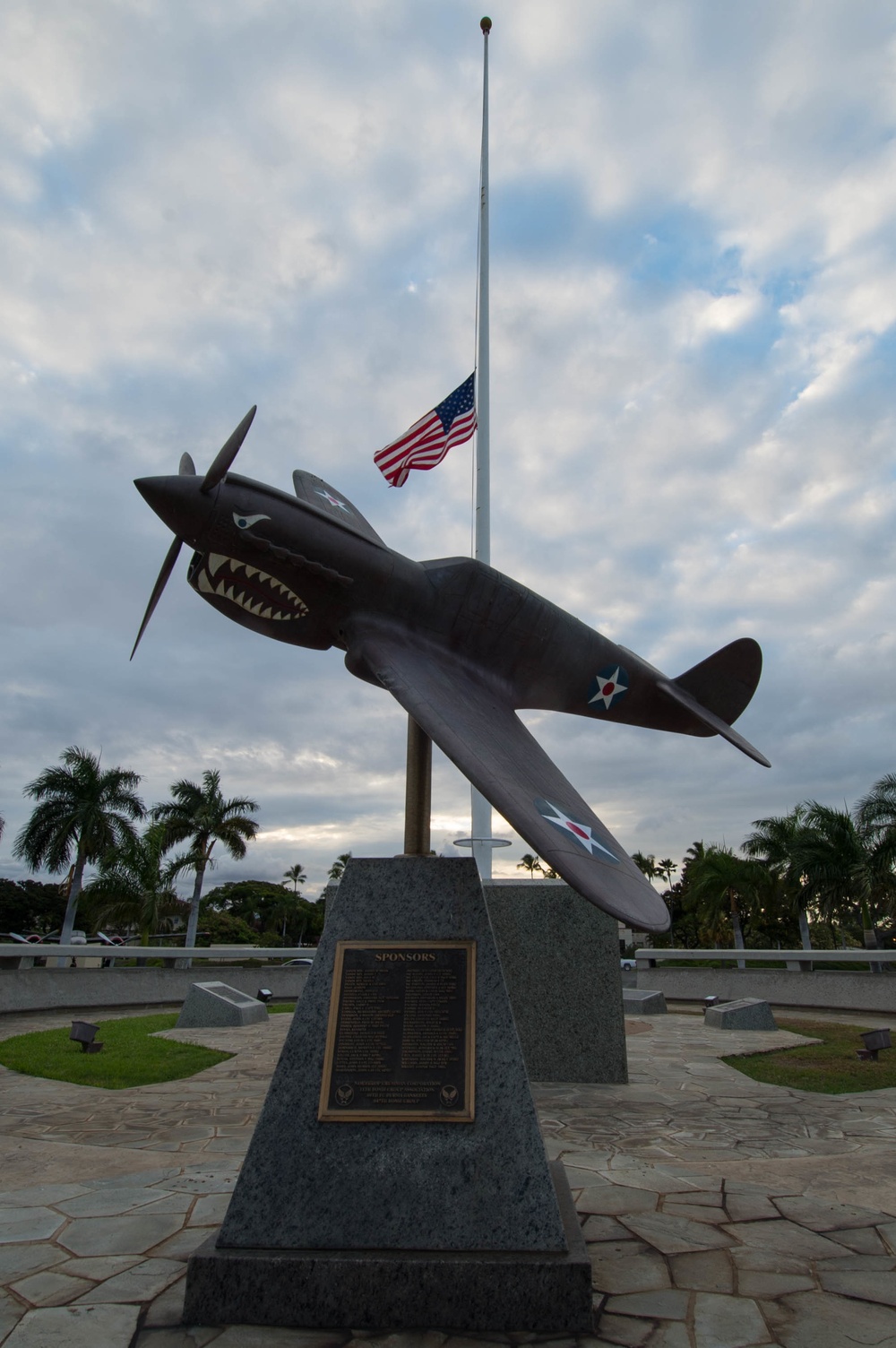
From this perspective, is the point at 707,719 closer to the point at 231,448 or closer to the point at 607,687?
the point at 607,687

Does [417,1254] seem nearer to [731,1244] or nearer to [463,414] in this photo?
[731,1244]

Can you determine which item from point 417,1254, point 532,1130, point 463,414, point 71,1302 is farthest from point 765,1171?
point 463,414

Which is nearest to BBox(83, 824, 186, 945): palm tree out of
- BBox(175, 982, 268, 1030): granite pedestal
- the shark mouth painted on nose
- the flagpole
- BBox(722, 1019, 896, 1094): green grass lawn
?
BBox(175, 982, 268, 1030): granite pedestal

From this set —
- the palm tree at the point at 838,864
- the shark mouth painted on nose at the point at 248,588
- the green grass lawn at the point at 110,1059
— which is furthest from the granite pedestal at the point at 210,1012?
the palm tree at the point at 838,864

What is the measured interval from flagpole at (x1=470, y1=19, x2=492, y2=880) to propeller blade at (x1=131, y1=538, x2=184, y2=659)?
807 centimetres

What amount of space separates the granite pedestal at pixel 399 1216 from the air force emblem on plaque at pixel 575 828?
29.9 inches

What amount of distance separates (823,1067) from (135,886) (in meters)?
29.8

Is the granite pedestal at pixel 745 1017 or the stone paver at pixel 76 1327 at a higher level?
the granite pedestal at pixel 745 1017

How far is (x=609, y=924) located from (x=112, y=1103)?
225 inches

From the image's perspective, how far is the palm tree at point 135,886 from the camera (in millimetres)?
31141

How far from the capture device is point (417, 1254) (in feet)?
11.4

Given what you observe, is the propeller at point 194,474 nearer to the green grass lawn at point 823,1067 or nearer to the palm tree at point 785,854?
the green grass lawn at point 823,1067

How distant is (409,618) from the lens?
5.90 meters

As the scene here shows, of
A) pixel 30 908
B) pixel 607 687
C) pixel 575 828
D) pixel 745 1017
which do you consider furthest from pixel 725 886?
pixel 30 908
